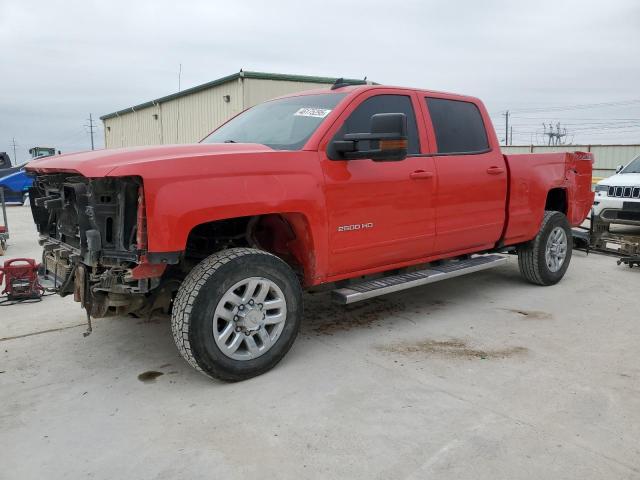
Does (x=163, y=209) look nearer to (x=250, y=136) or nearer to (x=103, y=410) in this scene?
(x=103, y=410)

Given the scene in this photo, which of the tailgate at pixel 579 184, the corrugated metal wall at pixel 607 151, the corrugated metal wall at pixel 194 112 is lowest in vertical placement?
the tailgate at pixel 579 184

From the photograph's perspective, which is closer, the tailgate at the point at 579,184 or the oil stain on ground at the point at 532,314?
the oil stain on ground at the point at 532,314

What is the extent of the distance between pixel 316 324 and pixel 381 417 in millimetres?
1706

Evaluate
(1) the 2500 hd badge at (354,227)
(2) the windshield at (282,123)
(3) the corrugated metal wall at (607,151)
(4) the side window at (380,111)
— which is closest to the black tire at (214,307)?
(1) the 2500 hd badge at (354,227)

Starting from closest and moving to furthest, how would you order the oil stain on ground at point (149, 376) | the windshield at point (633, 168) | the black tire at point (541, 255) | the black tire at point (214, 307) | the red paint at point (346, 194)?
the red paint at point (346, 194) < the black tire at point (214, 307) < the oil stain on ground at point (149, 376) < the black tire at point (541, 255) < the windshield at point (633, 168)

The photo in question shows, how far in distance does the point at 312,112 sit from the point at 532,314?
2.74 meters

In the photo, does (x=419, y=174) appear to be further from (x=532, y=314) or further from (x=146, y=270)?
(x=146, y=270)

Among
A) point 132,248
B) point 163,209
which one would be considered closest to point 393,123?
point 163,209

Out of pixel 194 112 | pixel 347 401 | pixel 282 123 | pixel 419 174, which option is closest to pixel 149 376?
pixel 347 401

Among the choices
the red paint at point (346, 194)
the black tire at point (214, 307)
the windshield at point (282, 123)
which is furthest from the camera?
the windshield at point (282, 123)

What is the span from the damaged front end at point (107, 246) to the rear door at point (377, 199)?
130 centimetres

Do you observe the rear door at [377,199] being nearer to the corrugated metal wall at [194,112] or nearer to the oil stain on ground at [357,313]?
the oil stain on ground at [357,313]

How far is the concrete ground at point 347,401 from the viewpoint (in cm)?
250

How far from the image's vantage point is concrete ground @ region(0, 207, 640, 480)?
2502mm
